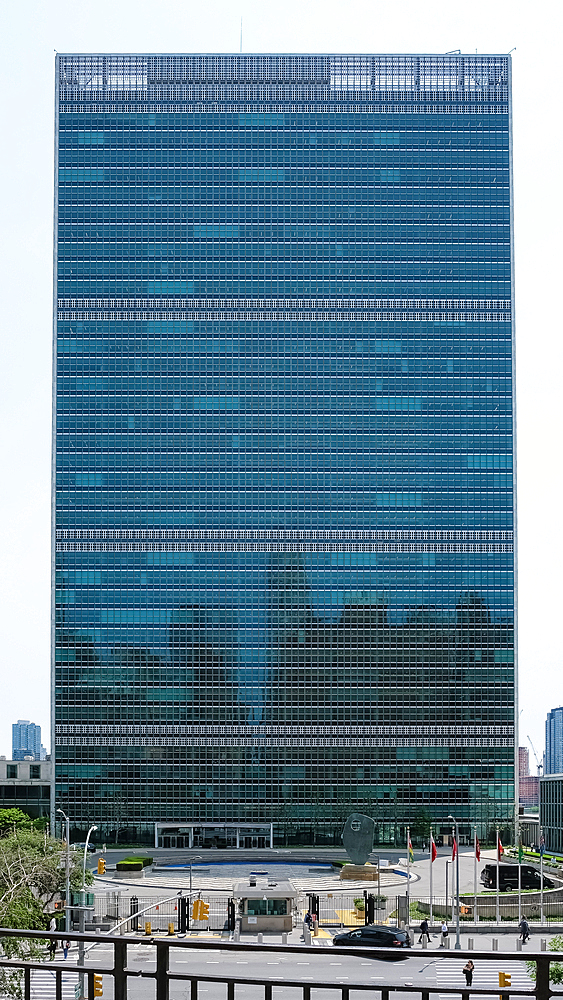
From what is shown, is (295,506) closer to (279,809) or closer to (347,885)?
(279,809)

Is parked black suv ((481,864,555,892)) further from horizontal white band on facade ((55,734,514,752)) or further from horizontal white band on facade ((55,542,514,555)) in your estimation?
horizontal white band on facade ((55,542,514,555))

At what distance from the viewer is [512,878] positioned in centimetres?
8438

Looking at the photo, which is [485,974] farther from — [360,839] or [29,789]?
[29,789]

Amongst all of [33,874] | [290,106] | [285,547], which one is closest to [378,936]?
[33,874]

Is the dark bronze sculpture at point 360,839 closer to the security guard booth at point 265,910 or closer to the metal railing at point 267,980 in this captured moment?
the security guard booth at point 265,910

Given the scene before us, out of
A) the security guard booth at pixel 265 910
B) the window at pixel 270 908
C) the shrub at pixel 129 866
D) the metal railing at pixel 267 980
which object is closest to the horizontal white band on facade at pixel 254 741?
the shrub at pixel 129 866

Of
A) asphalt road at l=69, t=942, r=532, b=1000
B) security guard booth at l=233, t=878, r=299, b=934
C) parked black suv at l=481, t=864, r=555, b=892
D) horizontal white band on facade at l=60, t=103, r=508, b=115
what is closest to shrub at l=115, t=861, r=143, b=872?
parked black suv at l=481, t=864, r=555, b=892

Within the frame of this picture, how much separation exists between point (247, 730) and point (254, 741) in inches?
62.4

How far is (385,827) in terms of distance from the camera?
131 meters

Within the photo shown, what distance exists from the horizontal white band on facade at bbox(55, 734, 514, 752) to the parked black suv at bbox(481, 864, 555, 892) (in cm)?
4430

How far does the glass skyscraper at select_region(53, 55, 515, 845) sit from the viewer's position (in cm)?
13325

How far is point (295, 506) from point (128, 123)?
56.2m

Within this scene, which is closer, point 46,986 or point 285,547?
point 46,986

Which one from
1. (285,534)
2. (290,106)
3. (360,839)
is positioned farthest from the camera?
(290,106)
